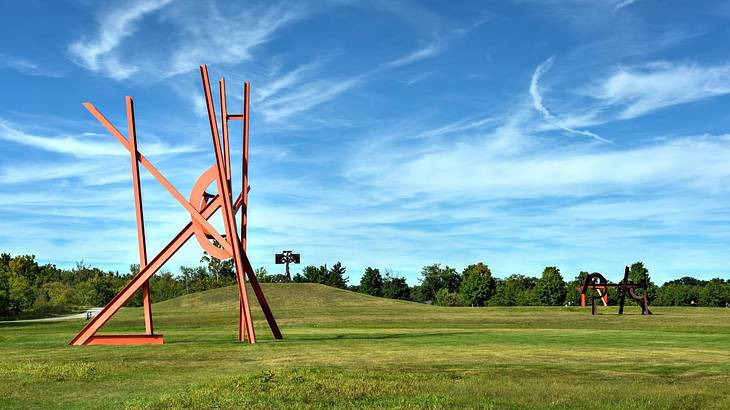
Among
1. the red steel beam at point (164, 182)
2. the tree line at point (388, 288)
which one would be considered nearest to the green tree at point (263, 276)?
the tree line at point (388, 288)

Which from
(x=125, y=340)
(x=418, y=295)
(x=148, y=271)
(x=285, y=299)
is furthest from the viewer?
(x=418, y=295)

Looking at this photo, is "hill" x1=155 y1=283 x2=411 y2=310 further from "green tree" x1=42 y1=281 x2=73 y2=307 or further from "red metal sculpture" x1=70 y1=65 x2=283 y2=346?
"red metal sculpture" x1=70 y1=65 x2=283 y2=346

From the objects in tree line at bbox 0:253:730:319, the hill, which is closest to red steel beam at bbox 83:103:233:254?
the hill

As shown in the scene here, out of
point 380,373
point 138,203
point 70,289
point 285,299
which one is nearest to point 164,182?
point 138,203

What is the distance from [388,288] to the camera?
13850 cm

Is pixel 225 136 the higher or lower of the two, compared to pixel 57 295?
higher

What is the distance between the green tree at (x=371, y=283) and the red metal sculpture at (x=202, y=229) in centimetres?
10413

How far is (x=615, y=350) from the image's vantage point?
1018 inches

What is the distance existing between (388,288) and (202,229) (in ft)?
358

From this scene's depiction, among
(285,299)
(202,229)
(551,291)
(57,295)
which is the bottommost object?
(551,291)

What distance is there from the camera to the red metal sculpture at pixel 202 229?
99.1 ft

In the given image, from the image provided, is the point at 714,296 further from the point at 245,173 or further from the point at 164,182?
the point at 164,182

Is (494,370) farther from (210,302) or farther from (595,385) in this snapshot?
(210,302)

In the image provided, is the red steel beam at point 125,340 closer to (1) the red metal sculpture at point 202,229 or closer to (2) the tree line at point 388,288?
(1) the red metal sculpture at point 202,229
